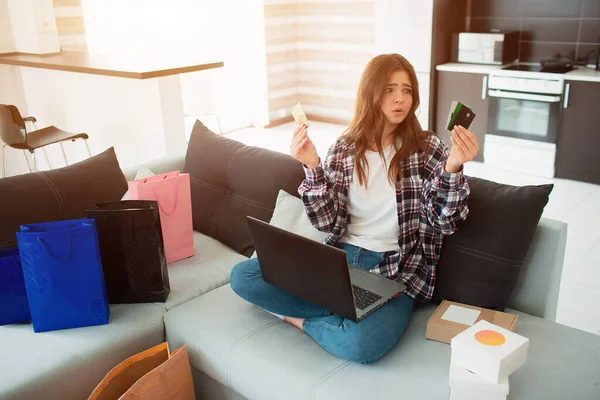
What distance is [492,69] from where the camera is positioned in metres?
4.60

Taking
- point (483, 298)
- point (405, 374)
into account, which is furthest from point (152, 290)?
point (483, 298)

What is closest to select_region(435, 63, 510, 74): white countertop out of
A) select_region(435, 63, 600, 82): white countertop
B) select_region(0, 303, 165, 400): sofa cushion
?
select_region(435, 63, 600, 82): white countertop

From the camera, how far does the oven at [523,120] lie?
14.2 feet

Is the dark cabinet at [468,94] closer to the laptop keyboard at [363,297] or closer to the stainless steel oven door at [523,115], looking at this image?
the stainless steel oven door at [523,115]

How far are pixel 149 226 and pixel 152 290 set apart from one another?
0.24 metres

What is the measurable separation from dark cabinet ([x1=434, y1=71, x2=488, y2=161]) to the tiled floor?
0.32 m

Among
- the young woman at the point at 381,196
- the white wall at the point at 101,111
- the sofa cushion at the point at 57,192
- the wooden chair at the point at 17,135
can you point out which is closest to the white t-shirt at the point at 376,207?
the young woman at the point at 381,196

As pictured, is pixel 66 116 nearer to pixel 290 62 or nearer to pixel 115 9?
pixel 115 9

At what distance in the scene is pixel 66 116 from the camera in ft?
13.1

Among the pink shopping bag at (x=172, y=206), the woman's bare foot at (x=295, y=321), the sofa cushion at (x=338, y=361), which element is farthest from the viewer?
the pink shopping bag at (x=172, y=206)

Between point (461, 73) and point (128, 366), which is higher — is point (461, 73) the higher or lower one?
the higher one

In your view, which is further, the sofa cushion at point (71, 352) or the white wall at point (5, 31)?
the white wall at point (5, 31)

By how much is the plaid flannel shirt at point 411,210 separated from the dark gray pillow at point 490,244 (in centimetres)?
6

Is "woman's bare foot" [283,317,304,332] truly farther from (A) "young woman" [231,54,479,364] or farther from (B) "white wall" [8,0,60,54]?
(B) "white wall" [8,0,60,54]
